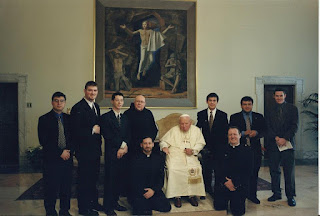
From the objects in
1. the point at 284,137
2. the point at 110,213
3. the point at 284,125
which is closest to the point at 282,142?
the point at 284,137

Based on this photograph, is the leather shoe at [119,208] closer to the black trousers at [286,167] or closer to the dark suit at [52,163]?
the dark suit at [52,163]

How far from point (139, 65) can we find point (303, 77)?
4790 millimetres

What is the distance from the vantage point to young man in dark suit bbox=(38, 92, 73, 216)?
388 cm

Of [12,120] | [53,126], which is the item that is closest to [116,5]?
[12,120]

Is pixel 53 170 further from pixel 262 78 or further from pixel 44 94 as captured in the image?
pixel 262 78

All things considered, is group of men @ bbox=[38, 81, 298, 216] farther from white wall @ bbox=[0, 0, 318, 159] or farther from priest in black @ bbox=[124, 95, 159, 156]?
white wall @ bbox=[0, 0, 318, 159]

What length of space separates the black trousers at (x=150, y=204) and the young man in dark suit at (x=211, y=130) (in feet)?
3.80

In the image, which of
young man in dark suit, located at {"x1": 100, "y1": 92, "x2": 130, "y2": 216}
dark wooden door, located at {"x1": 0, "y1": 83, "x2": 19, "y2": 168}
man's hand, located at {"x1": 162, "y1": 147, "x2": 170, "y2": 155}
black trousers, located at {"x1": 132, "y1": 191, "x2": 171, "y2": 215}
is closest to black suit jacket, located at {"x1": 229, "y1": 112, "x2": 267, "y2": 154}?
man's hand, located at {"x1": 162, "y1": 147, "x2": 170, "y2": 155}

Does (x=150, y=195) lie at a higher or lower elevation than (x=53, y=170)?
lower

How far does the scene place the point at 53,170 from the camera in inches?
153

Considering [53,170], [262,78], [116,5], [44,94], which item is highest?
[116,5]

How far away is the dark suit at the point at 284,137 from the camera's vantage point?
4723 millimetres

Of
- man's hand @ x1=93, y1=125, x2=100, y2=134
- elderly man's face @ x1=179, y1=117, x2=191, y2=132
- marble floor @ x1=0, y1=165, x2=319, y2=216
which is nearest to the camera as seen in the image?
man's hand @ x1=93, y1=125, x2=100, y2=134

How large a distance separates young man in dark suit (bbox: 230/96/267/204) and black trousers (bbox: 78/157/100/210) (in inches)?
98.3
